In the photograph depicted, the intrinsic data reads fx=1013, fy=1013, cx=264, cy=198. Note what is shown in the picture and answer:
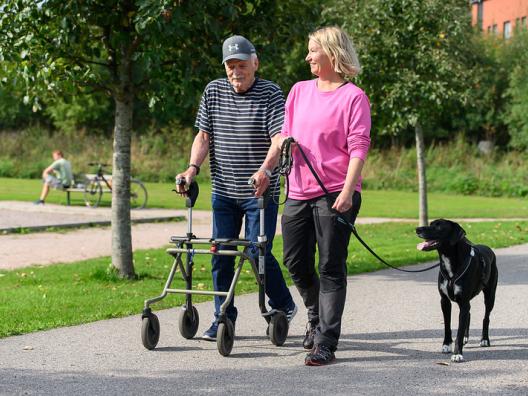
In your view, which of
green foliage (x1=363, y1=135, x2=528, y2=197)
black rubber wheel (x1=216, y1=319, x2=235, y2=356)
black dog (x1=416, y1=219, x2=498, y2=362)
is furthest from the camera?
green foliage (x1=363, y1=135, x2=528, y2=197)

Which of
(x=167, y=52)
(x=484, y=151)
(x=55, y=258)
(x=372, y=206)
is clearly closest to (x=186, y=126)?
(x=484, y=151)

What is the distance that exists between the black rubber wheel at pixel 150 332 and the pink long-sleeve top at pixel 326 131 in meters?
1.22

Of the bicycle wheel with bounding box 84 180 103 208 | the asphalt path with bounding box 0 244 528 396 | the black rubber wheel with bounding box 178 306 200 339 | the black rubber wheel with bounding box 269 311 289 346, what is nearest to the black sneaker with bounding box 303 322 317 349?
the asphalt path with bounding box 0 244 528 396

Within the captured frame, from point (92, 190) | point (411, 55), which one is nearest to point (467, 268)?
point (411, 55)

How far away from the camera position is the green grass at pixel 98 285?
7.90 meters

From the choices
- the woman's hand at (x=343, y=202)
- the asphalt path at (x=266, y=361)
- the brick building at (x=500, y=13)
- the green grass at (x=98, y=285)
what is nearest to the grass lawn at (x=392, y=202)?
the green grass at (x=98, y=285)

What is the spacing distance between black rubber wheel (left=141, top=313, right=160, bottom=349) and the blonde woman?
0.99 m

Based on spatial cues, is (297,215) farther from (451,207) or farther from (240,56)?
(451,207)

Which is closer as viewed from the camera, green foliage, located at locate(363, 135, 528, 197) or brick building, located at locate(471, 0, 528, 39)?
green foliage, located at locate(363, 135, 528, 197)

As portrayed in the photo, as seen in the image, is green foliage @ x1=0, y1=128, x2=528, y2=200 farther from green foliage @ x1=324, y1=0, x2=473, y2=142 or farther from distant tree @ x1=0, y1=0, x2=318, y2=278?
distant tree @ x1=0, y1=0, x2=318, y2=278

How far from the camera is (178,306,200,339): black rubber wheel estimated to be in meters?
6.81

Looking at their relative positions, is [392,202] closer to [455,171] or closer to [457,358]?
[455,171]

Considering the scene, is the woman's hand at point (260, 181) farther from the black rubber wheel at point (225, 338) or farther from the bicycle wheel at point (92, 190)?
the bicycle wheel at point (92, 190)

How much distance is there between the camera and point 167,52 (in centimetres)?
1009
